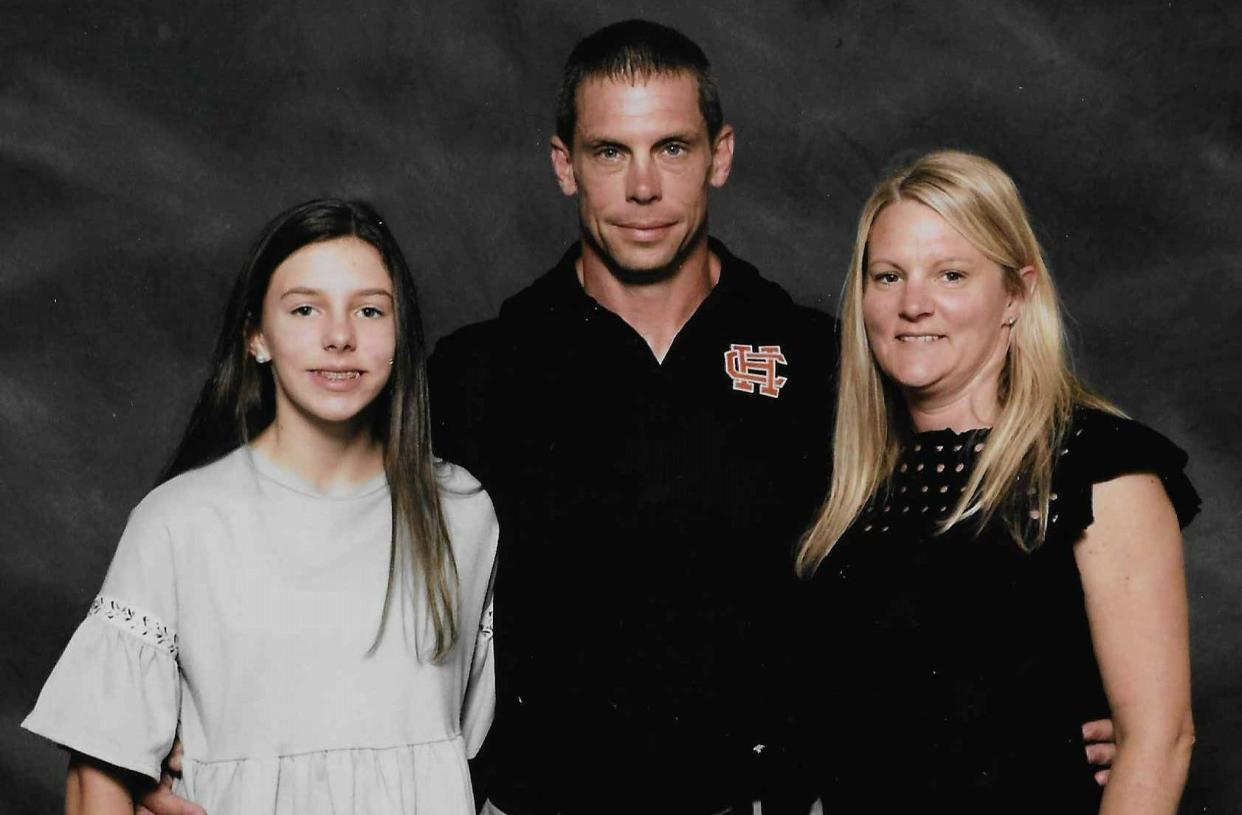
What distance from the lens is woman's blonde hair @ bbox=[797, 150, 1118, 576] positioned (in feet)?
9.95

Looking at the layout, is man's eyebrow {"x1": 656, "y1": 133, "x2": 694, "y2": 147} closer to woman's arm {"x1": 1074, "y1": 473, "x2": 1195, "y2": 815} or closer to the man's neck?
the man's neck

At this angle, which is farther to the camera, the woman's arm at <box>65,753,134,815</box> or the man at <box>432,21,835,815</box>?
the man at <box>432,21,835,815</box>

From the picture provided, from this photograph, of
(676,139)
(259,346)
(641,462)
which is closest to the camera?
(259,346)

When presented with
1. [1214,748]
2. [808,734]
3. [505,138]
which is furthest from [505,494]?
[1214,748]

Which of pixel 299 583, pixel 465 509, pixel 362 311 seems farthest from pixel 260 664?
pixel 362 311

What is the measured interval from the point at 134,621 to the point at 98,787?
0.29 m

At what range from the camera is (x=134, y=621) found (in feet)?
9.87

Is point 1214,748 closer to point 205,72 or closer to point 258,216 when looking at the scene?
point 258,216

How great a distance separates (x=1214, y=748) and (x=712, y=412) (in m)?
1.95

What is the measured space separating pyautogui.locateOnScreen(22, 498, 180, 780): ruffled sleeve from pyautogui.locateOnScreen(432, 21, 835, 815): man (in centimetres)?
70

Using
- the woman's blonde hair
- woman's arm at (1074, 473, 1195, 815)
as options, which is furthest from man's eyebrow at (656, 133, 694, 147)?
woman's arm at (1074, 473, 1195, 815)

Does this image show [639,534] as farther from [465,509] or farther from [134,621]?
[134,621]

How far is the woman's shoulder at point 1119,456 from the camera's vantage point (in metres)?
2.92

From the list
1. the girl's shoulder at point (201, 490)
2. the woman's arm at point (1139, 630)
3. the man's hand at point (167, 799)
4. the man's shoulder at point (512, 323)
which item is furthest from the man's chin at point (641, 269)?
the man's hand at point (167, 799)
